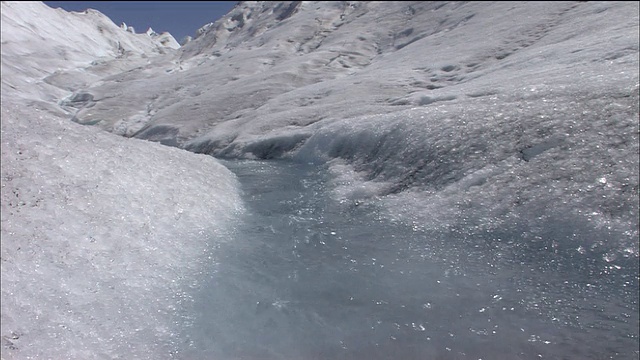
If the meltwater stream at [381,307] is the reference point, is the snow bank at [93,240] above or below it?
above

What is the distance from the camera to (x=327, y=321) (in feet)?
21.9

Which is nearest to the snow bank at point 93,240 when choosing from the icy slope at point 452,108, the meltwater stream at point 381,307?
the meltwater stream at point 381,307

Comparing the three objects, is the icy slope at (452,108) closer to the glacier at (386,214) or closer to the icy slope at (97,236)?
the glacier at (386,214)

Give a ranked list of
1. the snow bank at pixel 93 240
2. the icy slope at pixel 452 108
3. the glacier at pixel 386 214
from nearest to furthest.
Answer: the snow bank at pixel 93 240 → the glacier at pixel 386 214 → the icy slope at pixel 452 108

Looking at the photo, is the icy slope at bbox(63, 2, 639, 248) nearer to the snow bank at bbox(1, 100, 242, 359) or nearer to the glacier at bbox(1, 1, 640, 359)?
the glacier at bbox(1, 1, 640, 359)

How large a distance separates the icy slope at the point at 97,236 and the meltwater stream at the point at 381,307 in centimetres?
71

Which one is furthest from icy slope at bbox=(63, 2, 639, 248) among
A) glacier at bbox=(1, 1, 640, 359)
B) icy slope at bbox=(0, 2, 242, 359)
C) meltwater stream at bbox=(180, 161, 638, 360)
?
icy slope at bbox=(0, 2, 242, 359)

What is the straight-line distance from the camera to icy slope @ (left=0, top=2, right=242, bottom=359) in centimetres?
597

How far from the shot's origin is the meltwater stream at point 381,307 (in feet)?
19.7

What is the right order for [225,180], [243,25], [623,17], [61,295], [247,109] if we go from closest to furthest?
1. [61,295]
2. [225,180]
3. [623,17]
4. [247,109]
5. [243,25]

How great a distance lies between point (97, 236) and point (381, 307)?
4.79m

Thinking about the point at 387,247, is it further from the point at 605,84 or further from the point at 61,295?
the point at 605,84

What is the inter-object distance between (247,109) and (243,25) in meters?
53.1

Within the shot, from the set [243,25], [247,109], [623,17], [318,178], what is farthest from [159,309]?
[243,25]
